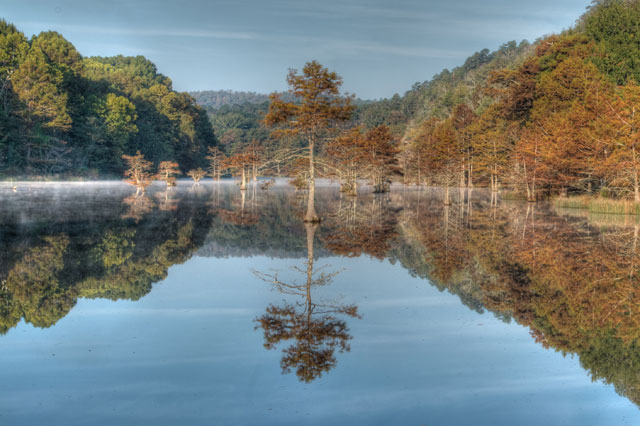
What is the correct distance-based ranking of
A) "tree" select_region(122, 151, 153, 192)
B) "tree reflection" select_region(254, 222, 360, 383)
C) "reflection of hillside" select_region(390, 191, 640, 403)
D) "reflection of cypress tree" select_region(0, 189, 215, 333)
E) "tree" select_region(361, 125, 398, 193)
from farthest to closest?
1. "tree" select_region(361, 125, 398, 193)
2. "tree" select_region(122, 151, 153, 192)
3. "reflection of cypress tree" select_region(0, 189, 215, 333)
4. "reflection of hillside" select_region(390, 191, 640, 403)
5. "tree reflection" select_region(254, 222, 360, 383)

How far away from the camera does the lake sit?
6.24 meters

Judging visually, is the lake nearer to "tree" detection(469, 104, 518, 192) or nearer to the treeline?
"tree" detection(469, 104, 518, 192)

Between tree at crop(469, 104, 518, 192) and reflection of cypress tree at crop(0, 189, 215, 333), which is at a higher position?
Result: tree at crop(469, 104, 518, 192)

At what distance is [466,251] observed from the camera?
723 inches

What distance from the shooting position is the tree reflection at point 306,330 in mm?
7551

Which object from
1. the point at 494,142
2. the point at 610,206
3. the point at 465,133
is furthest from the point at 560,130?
the point at 465,133

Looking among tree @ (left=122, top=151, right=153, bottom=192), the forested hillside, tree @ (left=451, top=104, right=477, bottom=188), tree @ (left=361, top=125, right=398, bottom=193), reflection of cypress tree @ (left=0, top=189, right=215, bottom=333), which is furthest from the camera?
tree @ (left=451, top=104, right=477, bottom=188)

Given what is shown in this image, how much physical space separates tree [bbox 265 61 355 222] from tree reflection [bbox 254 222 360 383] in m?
14.6

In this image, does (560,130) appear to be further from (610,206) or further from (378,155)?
(378,155)

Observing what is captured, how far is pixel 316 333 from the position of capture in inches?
353

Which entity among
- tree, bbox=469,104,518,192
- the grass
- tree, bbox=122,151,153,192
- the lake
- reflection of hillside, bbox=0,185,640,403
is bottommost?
the lake

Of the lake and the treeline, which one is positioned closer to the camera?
the lake

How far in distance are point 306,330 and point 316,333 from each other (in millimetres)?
230

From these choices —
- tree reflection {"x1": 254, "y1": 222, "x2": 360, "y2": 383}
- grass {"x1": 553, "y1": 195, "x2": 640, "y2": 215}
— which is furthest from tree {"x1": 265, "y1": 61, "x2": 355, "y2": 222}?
grass {"x1": 553, "y1": 195, "x2": 640, "y2": 215}
